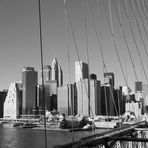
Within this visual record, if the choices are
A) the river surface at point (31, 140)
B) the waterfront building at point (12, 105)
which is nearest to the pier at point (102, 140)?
the river surface at point (31, 140)

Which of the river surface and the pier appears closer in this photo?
the pier

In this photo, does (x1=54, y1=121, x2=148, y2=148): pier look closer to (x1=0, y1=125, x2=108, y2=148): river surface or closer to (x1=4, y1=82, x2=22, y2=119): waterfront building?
(x1=0, y1=125, x2=108, y2=148): river surface

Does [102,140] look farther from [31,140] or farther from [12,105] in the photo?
[12,105]

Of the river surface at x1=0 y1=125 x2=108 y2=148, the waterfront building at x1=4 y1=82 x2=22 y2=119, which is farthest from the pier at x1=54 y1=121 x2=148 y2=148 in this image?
the waterfront building at x1=4 y1=82 x2=22 y2=119

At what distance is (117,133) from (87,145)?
3.45 feet

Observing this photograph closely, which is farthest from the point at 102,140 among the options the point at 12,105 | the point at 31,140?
the point at 12,105

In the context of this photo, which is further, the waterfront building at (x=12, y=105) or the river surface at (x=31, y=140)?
the waterfront building at (x=12, y=105)

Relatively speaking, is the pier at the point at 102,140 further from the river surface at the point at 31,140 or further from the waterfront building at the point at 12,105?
the waterfront building at the point at 12,105

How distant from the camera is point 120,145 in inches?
142

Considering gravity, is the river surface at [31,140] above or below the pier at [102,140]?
below

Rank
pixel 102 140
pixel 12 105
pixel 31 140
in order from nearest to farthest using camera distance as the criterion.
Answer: pixel 102 140, pixel 31 140, pixel 12 105

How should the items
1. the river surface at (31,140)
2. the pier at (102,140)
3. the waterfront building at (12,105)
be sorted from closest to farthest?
1. the pier at (102,140)
2. the river surface at (31,140)
3. the waterfront building at (12,105)

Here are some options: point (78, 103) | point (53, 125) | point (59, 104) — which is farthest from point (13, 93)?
point (53, 125)

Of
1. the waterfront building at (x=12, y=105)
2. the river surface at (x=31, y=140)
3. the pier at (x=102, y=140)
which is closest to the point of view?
the pier at (x=102, y=140)
